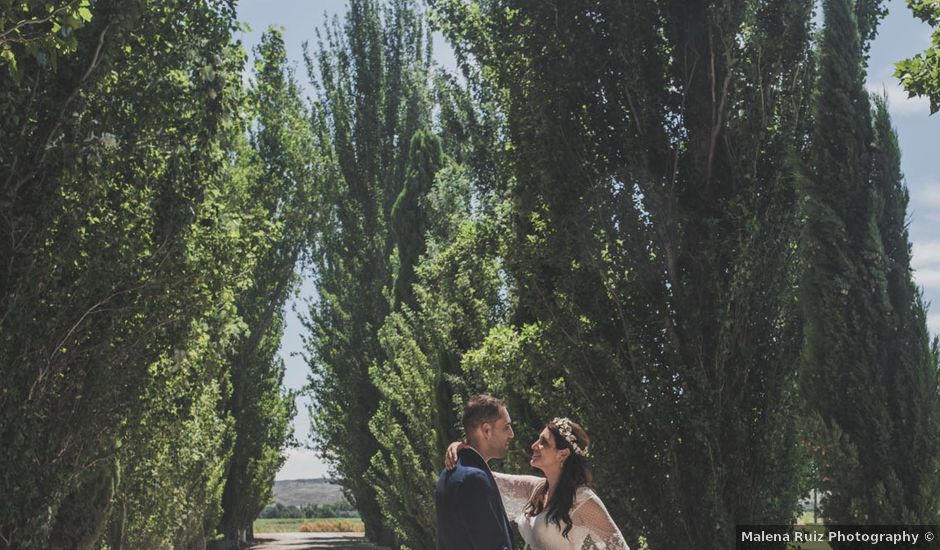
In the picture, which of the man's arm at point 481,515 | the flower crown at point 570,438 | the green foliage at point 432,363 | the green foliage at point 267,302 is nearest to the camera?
the man's arm at point 481,515

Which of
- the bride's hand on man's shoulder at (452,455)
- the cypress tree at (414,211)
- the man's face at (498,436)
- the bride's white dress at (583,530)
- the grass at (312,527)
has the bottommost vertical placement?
the bride's white dress at (583,530)

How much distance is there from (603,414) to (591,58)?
3.12m

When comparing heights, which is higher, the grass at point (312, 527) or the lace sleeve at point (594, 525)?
the grass at point (312, 527)

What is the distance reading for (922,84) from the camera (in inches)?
299

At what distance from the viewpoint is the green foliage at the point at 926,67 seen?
24.8 feet

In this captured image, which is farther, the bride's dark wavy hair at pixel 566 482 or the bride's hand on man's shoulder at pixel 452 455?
the bride's dark wavy hair at pixel 566 482

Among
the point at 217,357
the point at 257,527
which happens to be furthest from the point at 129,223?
the point at 257,527

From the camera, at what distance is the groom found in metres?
4.00

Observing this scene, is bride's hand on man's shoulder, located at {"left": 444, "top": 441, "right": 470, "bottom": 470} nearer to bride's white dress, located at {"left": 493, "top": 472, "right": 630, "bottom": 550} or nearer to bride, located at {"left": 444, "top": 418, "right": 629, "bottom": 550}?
bride, located at {"left": 444, "top": 418, "right": 629, "bottom": 550}

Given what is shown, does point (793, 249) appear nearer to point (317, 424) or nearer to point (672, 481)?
point (672, 481)

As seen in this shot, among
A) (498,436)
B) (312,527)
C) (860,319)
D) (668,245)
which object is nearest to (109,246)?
(668,245)

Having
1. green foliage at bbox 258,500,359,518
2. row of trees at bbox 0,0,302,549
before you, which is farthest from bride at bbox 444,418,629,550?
green foliage at bbox 258,500,359,518

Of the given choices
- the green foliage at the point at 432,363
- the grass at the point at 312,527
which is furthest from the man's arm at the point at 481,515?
the grass at the point at 312,527

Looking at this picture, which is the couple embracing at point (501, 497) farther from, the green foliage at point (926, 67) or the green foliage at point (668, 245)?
the green foliage at point (926, 67)
